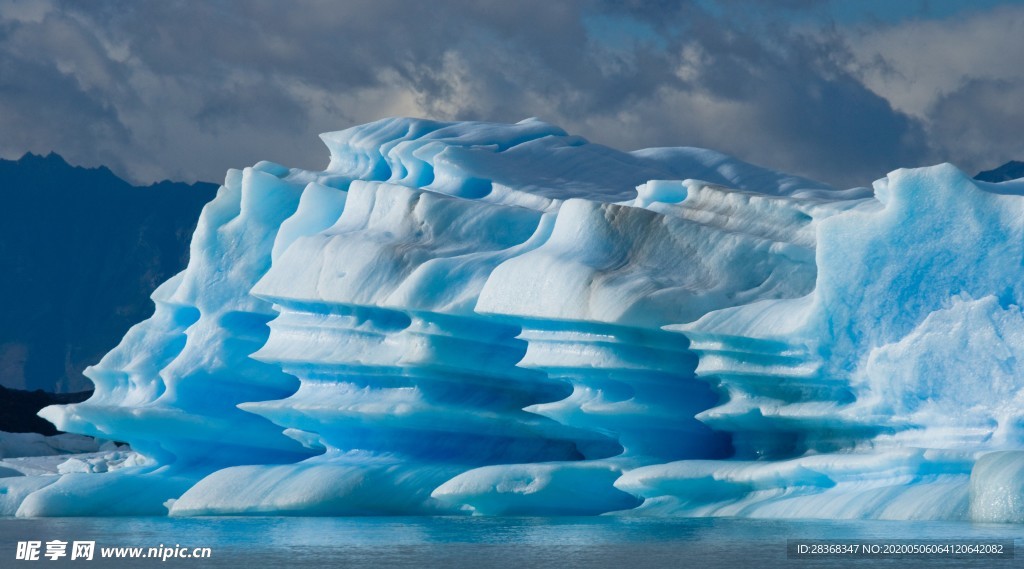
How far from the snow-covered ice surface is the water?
2.93ft

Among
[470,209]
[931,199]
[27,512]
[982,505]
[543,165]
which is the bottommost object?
[982,505]

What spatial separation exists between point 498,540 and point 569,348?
4.05 m

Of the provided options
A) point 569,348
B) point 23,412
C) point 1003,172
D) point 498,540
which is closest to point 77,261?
point 1003,172

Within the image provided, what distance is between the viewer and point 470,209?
19234 mm

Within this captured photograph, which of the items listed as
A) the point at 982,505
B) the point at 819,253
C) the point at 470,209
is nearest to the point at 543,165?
the point at 470,209

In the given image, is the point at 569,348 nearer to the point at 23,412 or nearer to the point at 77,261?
the point at 23,412

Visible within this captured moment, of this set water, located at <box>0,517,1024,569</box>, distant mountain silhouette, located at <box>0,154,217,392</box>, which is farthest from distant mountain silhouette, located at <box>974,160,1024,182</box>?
water, located at <box>0,517,1024,569</box>

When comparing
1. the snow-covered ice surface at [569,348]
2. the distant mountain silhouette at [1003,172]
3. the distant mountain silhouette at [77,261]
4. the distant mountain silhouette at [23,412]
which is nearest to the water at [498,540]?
the snow-covered ice surface at [569,348]

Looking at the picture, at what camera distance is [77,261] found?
12244cm

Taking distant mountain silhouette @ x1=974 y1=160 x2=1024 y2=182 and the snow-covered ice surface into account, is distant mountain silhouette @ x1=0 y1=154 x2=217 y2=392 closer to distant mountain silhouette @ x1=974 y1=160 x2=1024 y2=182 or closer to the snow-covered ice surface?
distant mountain silhouette @ x1=974 y1=160 x2=1024 y2=182

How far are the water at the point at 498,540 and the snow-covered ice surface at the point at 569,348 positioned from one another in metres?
0.89

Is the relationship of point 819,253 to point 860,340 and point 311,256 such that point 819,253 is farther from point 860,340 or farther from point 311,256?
point 311,256

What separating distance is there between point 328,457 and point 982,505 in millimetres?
8376

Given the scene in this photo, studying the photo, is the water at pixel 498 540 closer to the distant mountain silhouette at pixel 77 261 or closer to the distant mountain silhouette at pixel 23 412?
the distant mountain silhouette at pixel 23 412
